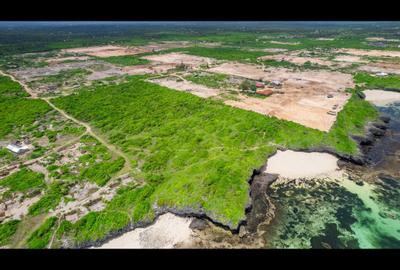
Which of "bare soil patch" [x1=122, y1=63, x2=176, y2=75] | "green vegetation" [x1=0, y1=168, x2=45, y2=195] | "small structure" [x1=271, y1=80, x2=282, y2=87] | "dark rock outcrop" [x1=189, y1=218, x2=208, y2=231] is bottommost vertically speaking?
"bare soil patch" [x1=122, y1=63, x2=176, y2=75]

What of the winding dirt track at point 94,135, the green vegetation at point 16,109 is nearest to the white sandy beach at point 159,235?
the winding dirt track at point 94,135

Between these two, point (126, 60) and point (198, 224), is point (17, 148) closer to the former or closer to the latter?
point (198, 224)

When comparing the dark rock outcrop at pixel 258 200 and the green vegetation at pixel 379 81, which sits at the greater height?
the dark rock outcrop at pixel 258 200

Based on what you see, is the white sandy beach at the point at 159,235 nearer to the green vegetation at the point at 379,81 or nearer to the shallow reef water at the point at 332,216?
the shallow reef water at the point at 332,216

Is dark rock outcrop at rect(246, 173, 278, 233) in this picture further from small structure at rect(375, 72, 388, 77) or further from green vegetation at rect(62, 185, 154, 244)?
small structure at rect(375, 72, 388, 77)

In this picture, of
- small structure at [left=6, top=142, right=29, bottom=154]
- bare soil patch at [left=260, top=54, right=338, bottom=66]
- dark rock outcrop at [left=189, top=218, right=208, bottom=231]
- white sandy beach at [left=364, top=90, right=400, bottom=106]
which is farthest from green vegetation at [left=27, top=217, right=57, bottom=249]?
bare soil patch at [left=260, top=54, right=338, bottom=66]

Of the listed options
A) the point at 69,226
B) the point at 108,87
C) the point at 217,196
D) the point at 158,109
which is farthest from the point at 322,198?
the point at 108,87
